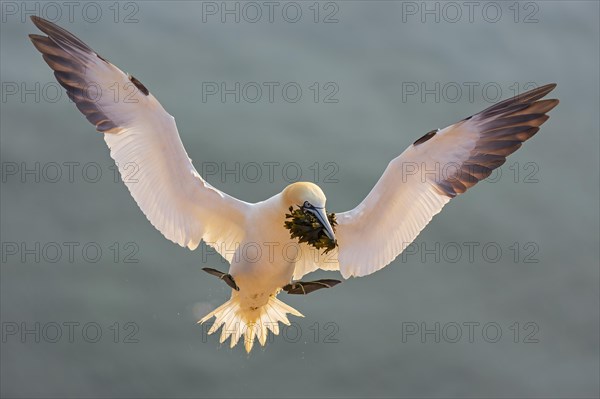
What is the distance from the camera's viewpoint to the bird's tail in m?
7.68

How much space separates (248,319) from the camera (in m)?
7.74

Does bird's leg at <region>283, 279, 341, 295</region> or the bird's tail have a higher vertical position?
bird's leg at <region>283, 279, 341, 295</region>

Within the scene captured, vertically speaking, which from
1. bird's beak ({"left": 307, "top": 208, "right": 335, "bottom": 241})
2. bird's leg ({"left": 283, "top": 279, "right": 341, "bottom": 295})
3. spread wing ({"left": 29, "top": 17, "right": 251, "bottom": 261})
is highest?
spread wing ({"left": 29, "top": 17, "right": 251, "bottom": 261})

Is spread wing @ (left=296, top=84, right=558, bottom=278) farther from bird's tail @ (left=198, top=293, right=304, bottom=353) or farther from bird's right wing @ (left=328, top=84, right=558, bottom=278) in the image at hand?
bird's tail @ (left=198, top=293, right=304, bottom=353)

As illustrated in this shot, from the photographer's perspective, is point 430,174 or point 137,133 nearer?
point 137,133

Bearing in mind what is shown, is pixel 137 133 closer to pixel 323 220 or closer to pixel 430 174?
pixel 323 220

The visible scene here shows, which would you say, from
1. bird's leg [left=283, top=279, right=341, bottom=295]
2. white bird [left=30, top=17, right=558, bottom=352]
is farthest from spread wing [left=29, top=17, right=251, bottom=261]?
bird's leg [left=283, top=279, right=341, bottom=295]

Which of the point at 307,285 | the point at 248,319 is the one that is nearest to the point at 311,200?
the point at 307,285

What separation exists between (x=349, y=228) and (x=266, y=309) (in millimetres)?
623

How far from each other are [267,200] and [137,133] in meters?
0.72

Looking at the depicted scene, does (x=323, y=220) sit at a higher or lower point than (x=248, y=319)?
higher

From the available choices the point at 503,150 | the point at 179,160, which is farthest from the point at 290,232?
the point at 503,150

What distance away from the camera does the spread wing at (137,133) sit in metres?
7.30

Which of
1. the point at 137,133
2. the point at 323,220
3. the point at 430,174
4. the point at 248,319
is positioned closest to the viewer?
the point at 323,220
